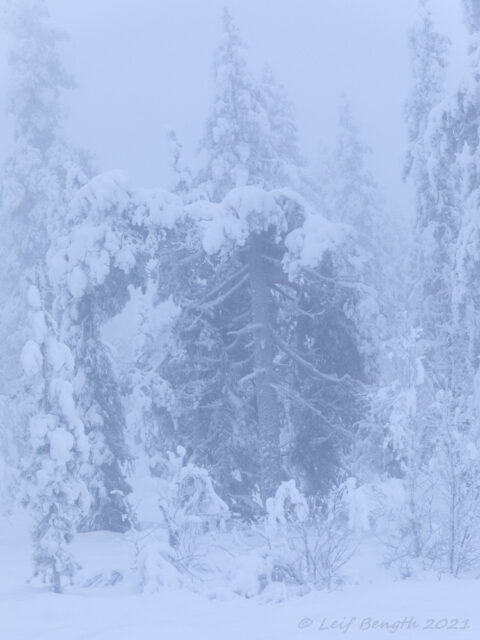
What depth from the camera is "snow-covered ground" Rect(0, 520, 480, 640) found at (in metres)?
8.33

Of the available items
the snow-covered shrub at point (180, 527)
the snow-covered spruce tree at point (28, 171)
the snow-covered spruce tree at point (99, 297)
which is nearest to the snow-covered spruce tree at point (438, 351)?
the snow-covered shrub at point (180, 527)

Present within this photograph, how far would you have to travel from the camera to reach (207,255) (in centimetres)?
1548

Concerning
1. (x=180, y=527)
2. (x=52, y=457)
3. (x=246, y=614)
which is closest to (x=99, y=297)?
(x=52, y=457)

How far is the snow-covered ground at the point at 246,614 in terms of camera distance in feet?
27.3

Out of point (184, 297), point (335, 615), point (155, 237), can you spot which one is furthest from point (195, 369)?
point (335, 615)

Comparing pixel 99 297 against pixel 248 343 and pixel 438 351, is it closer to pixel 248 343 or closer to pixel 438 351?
pixel 248 343

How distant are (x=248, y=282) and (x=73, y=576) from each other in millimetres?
6150

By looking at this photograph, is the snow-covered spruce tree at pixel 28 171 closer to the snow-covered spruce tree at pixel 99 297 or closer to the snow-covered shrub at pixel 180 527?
the snow-covered spruce tree at pixel 99 297

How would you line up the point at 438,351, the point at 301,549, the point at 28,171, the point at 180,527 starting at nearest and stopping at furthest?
the point at 301,549, the point at 180,527, the point at 438,351, the point at 28,171

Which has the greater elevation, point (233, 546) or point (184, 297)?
point (184, 297)

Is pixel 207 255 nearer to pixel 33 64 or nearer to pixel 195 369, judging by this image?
pixel 195 369

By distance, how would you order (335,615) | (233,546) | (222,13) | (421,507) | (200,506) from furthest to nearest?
(222,13) < (233,546) < (200,506) < (421,507) < (335,615)

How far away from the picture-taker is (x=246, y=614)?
9703mm

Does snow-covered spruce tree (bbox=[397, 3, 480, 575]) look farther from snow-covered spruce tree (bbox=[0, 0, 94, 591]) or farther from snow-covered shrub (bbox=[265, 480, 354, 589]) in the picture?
snow-covered spruce tree (bbox=[0, 0, 94, 591])
